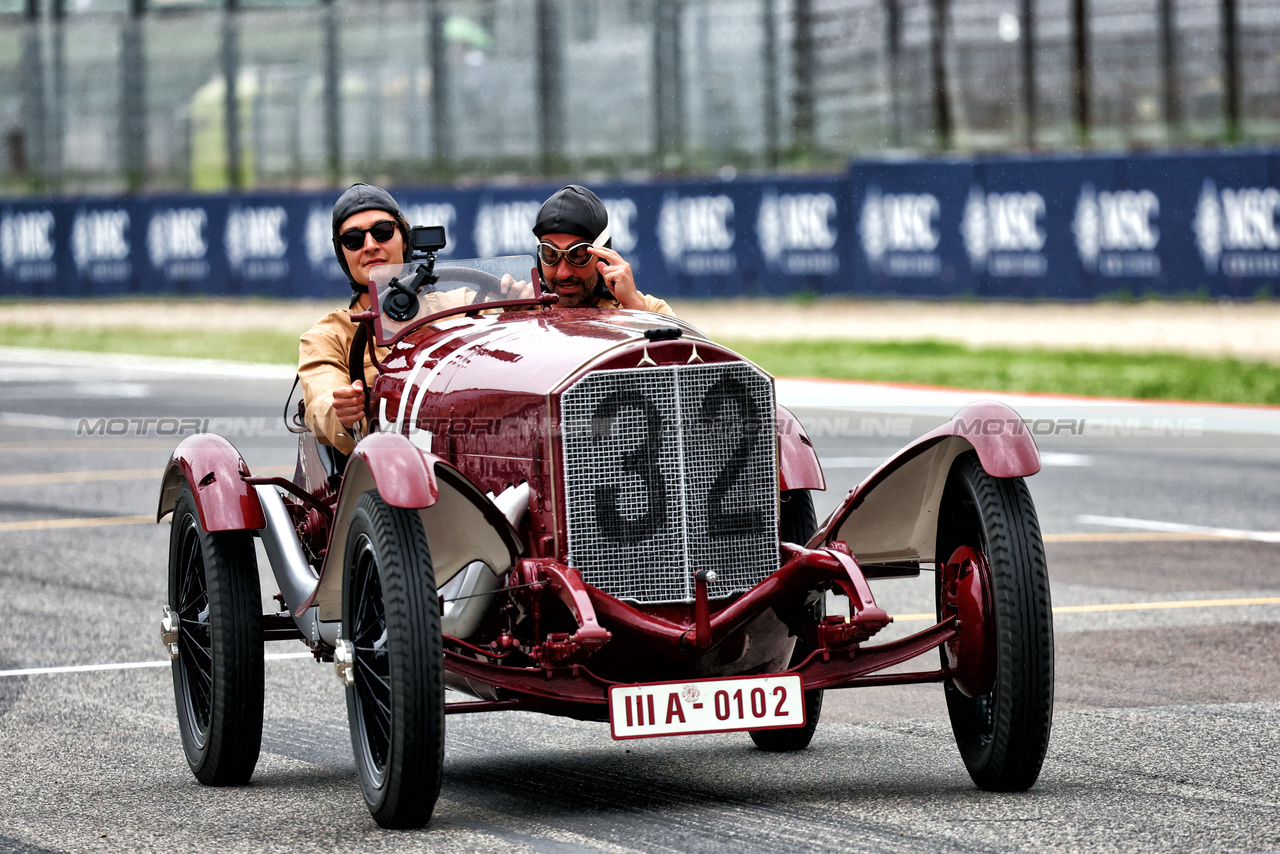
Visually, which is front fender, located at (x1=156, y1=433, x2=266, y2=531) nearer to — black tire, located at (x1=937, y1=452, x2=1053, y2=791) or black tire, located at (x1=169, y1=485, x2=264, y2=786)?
black tire, located at (x1=169, y1=485, x2=264, y2=786)

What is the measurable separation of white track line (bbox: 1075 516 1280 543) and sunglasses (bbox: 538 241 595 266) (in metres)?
6.19

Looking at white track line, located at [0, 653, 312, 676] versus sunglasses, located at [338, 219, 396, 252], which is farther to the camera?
white track line, located at [0, 653, 312, 676]

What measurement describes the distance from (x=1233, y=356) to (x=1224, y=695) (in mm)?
15327

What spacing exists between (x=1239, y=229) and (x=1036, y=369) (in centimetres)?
261

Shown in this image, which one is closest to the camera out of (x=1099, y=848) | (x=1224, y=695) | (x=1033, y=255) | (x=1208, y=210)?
(x=1099, y=848)

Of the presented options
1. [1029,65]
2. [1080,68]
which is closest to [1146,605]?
[1080,68]

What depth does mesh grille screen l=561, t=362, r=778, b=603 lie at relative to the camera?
557cm

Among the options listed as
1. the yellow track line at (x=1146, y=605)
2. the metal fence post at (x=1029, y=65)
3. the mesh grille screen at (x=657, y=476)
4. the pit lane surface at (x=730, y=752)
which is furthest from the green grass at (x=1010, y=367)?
the mesh grille screen at (x=657, y=476)

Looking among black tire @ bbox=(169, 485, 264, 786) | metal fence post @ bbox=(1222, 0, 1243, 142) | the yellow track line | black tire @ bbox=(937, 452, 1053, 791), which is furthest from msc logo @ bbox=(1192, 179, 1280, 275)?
black tire @ bbox=(169, 485, 264, 786)

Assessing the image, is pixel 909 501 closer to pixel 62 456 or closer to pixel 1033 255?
pixel 62 456

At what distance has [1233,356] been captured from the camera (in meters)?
21.8

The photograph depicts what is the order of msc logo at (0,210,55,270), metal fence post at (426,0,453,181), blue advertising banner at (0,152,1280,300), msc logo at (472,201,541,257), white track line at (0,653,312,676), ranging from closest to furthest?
white track line at (0,653,312,676)
blue advertising banner at (0,152,1280,300)
msc logo at (472,201,541,257)
metal fence post at (426,0,453,181)
msc logo at (0,210,55,270)

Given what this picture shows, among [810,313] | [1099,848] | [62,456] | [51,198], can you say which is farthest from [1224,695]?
[51,198]

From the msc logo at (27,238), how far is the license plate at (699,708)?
3029cm
